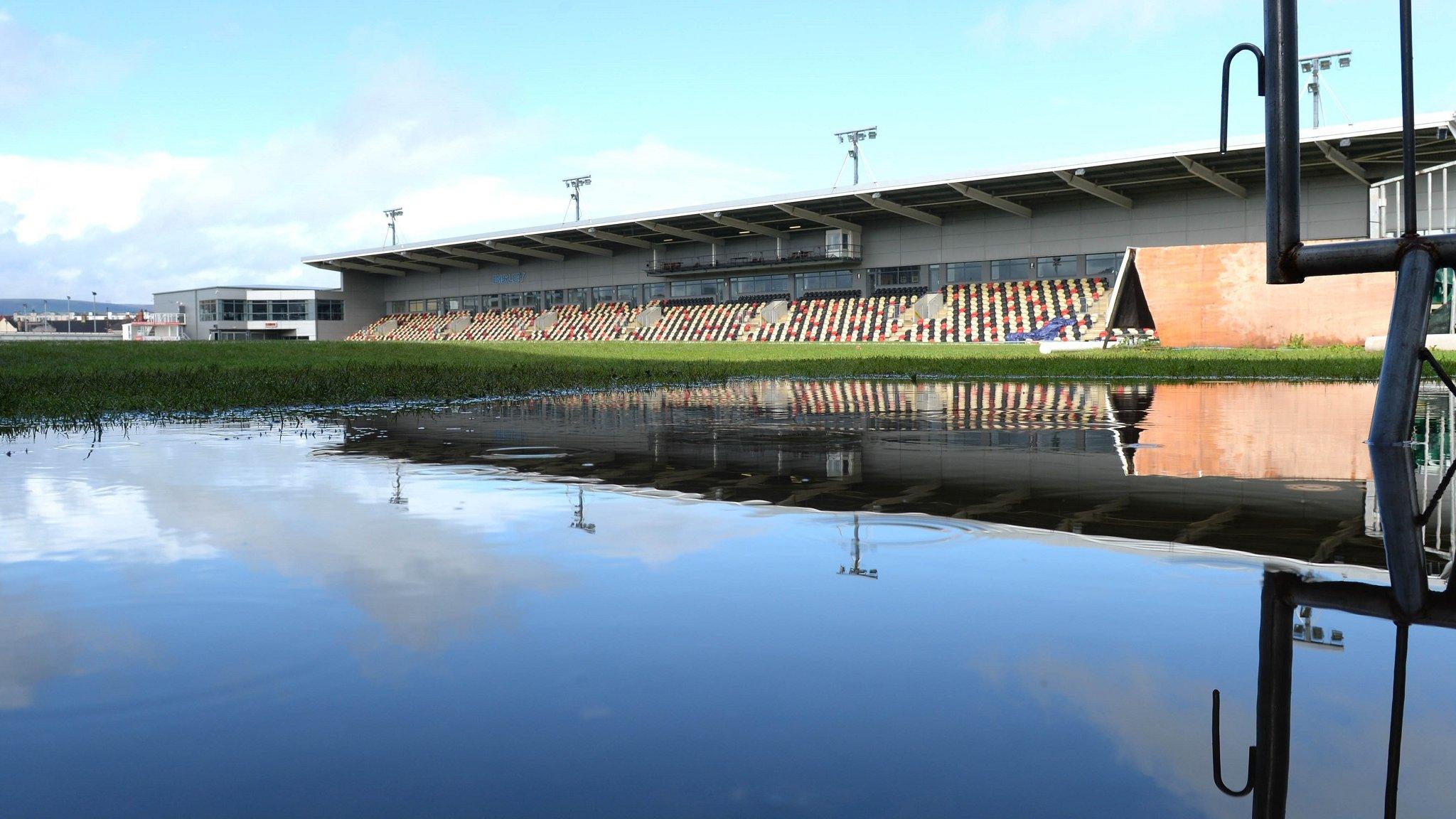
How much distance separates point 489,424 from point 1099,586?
7.53 metres

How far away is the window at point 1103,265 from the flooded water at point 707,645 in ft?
168

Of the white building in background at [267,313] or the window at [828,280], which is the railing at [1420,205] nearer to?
the window at [828,280]

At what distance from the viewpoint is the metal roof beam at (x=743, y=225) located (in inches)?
2404

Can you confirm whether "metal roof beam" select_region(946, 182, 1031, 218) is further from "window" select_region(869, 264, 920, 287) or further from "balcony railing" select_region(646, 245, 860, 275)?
"balcony railing" select_region(646, 245, 860, 275)

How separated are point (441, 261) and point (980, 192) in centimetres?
4559

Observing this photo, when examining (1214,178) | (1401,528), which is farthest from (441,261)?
(1401,528)

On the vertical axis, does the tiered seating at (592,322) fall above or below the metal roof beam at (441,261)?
below

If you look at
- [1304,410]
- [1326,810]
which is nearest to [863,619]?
[1326,810]

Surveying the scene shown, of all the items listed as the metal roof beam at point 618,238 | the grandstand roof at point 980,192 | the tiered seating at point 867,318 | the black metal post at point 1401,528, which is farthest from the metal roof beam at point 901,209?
the black metal post at point 1401,528

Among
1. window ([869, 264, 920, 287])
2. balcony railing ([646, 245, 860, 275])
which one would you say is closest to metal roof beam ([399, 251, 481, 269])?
balcony railing ([646, 245, 860, 275])

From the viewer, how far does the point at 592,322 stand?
7438cm

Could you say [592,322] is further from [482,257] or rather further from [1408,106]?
[1408,106]

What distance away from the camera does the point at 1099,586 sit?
361cm

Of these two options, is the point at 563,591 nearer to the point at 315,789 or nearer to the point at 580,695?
the point at 580,695
